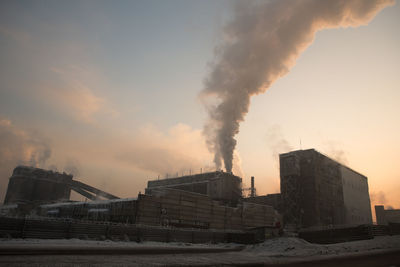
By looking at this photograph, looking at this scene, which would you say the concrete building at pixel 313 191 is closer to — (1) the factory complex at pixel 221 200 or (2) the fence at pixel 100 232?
(1) the factory complex at pixel 221 200

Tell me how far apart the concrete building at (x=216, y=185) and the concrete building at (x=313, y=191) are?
12.6 m

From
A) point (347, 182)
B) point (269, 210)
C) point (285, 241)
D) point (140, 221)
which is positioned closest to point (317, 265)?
point (285, 241)

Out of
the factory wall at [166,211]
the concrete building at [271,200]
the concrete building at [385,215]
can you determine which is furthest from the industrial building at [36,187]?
the concrete building at [385,215]

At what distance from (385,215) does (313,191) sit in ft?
188

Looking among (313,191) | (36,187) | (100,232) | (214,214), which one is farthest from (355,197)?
(36,187)

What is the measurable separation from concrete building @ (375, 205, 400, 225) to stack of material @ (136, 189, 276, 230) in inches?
2641

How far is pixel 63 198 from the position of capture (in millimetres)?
82875

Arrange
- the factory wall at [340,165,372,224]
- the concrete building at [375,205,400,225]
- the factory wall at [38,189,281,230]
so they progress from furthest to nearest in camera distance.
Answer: the concrete building at [375,205,400,225] < the factory wall at [340,165,372,224] < the factory wall at [38,189,281,230]

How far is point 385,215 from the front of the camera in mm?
106625

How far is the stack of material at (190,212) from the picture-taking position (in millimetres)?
45938

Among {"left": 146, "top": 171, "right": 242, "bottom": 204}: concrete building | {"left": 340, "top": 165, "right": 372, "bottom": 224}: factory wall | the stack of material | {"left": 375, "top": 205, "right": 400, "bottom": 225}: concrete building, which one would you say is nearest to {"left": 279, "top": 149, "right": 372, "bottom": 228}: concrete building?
{"left": 340, "top": 165, "right": 372, "bottom": 224}: factory wall

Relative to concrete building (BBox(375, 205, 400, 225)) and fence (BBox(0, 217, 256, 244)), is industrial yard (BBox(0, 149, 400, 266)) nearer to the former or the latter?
fence (BBox(0, 217, 256, 244))

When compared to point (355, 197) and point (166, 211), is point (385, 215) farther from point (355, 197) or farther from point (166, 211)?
point (166, 211)

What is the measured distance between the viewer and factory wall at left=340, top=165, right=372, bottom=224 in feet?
268
